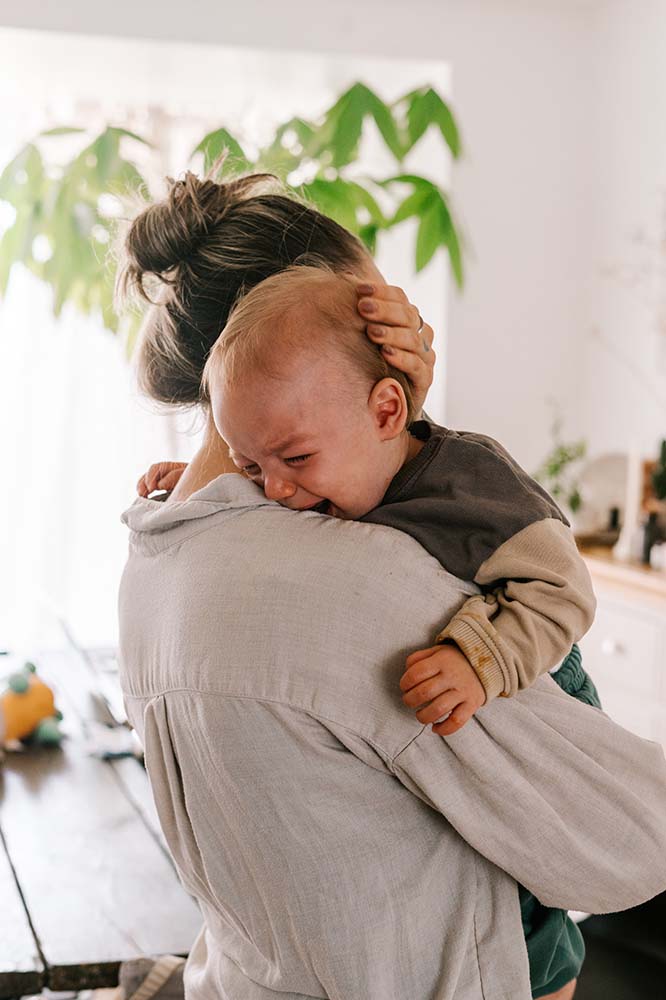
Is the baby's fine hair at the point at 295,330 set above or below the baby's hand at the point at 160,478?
above

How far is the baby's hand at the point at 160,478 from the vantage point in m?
1.16

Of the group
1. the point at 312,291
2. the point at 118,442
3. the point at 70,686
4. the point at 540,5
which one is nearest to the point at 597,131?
the point at 540,5

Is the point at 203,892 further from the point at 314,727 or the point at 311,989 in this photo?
the point at 314,727

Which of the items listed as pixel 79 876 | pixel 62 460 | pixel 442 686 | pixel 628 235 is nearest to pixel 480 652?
pixel 442 686

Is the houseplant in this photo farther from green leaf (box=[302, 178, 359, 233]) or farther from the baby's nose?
Answer: the baby's nose

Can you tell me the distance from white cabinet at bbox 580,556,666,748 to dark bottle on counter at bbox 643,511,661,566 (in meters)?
0.09

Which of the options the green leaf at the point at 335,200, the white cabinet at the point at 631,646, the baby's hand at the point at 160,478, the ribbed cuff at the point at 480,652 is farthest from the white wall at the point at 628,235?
the ribbed cuff at the point at 480,652

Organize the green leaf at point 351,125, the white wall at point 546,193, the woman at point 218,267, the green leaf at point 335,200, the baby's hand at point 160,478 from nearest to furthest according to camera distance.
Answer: the woman at point 218,267 < the baby's hand at point 160,478 < the green leaf at point 335,200 < the green leaf at point 351,125 < the white wall at point 546,193

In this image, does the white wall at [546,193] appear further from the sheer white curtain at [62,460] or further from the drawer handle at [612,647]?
the sheer white curtain at [62,460]

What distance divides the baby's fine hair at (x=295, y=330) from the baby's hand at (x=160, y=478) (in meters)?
0.28

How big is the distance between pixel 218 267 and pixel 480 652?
1.48 feet

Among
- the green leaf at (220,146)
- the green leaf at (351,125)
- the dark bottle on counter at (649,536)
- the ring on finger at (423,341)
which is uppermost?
the green leaf at (351,125)

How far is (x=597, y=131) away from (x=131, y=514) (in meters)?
3.40

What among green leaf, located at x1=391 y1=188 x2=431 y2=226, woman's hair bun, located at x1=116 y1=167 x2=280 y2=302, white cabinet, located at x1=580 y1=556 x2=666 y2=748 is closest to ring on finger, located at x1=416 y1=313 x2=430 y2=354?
woman's hair bun, located at x1=116 y1=167 x2=280 y2=302
